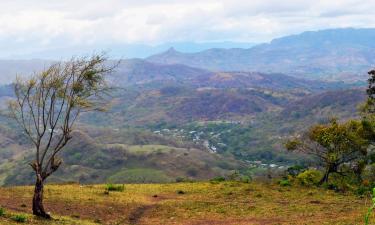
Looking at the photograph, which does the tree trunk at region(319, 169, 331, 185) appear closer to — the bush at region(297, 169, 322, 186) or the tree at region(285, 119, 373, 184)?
the tree at region(285, 119, 373, 184)

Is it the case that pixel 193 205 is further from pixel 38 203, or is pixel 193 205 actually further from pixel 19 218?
pixel 19 218

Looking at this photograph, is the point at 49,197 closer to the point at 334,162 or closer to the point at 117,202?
the point at 117,202

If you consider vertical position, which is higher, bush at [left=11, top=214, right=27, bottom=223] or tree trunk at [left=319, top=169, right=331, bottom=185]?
bush at [left=11, top=214, right=27, bottom=223]

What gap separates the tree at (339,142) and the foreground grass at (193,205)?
392 inches

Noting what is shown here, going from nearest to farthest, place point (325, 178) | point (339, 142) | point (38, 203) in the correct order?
point (38, 203)
point (339, 142)
point (325, 178)

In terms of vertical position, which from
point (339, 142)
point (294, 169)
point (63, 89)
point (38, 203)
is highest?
point (63, 89)

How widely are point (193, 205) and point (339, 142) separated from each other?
80.8ft

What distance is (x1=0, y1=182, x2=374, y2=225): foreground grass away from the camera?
33906 mm

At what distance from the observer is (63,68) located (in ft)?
105

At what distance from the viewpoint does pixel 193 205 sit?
131 feet

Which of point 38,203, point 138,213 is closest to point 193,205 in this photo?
point 138,213

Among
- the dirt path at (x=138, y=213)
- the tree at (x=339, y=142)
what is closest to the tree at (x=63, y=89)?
the dirt path at (x=138, y=213)

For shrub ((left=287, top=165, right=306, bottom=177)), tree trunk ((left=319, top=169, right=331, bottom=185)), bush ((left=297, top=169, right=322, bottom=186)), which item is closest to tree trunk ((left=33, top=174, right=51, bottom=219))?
bush ((left=297, top=169, right=322, bottom=186))

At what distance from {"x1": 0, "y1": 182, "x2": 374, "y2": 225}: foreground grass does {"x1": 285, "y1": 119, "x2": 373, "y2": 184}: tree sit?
32.7ft
